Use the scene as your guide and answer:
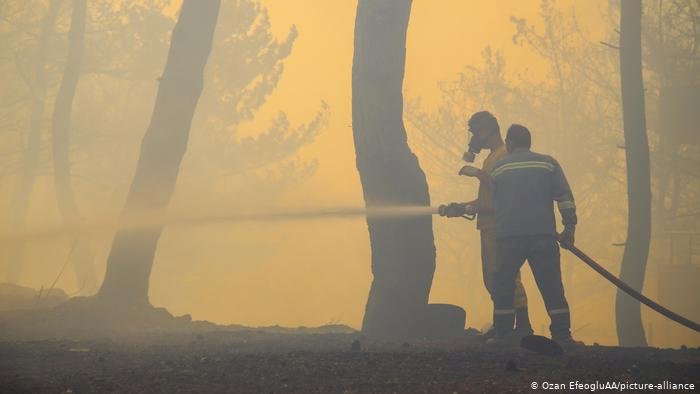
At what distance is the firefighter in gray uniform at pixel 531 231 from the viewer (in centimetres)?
884

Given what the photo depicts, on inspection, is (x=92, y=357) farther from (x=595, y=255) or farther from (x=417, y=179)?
(x=595, y=255)

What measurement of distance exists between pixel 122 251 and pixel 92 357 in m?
5.10

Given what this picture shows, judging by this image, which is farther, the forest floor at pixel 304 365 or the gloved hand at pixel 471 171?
the gloved hand at pixel 471 171

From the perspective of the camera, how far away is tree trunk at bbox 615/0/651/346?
44.4 feet

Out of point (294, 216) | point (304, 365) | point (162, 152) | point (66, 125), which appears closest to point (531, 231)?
point (304, 365)

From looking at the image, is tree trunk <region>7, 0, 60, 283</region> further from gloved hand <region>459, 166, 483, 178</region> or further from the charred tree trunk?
gloved hand <region>459, 166, 483, 178</region>

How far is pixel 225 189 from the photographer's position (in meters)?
32.8

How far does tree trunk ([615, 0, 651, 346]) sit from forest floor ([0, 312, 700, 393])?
16.5 feet

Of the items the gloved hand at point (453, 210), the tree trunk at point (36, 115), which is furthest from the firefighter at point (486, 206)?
the tree trunk at point (36, 115)

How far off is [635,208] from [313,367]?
8589 mm

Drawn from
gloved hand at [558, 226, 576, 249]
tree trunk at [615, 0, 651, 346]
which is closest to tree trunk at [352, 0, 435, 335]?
gloved hand at [558, 226, 576, 249]

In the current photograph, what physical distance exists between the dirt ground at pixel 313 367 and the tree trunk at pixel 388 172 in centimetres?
214

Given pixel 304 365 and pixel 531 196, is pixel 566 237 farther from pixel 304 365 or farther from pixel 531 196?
pixel 304 365

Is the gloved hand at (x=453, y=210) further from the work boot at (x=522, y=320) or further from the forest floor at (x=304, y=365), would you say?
the forest floor at (x=304, y=365)
